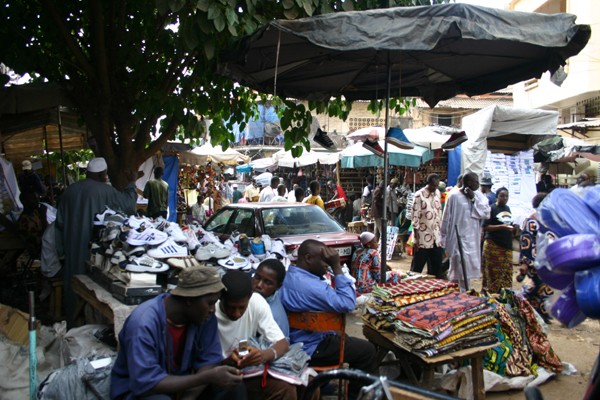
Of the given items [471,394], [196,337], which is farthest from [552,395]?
[196,337]

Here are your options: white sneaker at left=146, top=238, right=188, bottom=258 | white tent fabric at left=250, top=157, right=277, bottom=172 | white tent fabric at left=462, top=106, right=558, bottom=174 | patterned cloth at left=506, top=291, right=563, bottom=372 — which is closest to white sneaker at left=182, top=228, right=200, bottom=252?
white sneaker at left=146, top=238, right=188, bottom=258

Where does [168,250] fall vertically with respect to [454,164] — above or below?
below

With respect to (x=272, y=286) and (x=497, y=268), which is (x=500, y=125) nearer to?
(x=497, y=268)

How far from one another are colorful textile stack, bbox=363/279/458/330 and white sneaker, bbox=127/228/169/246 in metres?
1.86

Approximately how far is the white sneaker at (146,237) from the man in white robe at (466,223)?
420 cm

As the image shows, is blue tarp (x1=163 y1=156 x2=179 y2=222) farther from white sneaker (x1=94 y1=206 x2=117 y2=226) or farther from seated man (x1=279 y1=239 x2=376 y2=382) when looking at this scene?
Answer: seated man (x1=279 y1=239 x2=376 y2=382)

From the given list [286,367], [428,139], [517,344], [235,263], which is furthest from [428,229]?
[428,139]

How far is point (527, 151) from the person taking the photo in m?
12.0

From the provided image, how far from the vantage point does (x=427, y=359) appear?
11.5ft

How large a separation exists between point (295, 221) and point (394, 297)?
3.41 m

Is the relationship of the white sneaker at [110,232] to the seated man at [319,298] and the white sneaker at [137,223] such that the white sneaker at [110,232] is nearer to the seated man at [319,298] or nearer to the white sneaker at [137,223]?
the white sneaker at [137,223]

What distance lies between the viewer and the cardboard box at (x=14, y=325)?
4156mm

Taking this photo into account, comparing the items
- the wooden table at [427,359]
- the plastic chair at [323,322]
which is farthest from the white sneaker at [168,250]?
the wooden table at [427,359]

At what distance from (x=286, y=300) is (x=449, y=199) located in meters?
4.15
